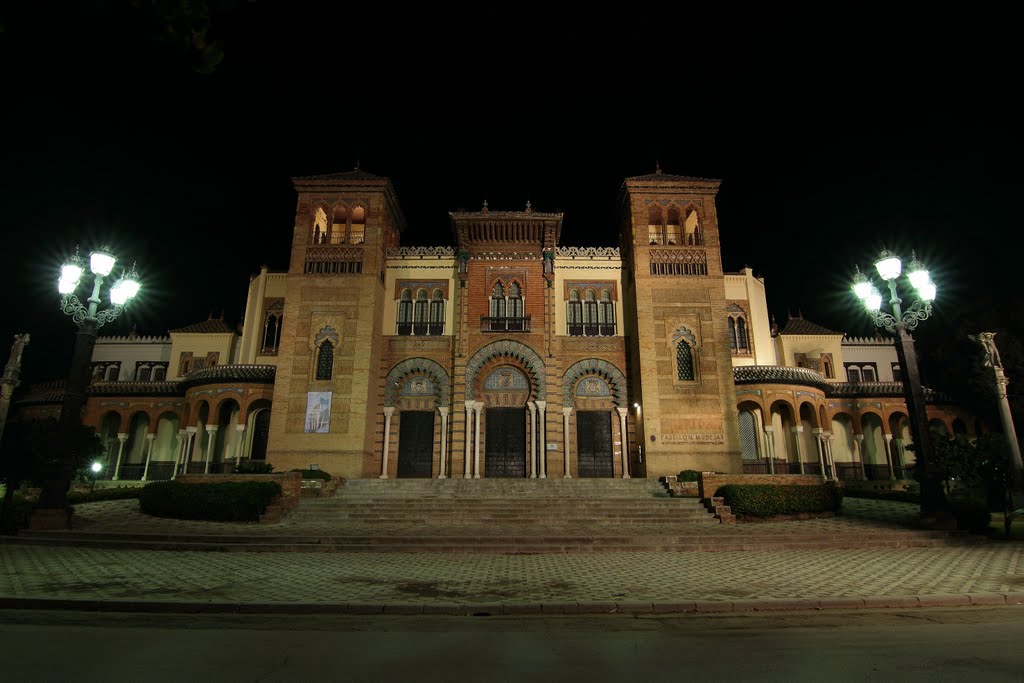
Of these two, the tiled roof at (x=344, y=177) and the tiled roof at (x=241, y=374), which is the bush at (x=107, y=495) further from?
the tiled roof at (x=344, y=177)

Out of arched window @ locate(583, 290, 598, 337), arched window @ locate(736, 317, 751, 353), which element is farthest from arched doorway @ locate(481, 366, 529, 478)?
arched window @ locate(736, 317, 751, 353)

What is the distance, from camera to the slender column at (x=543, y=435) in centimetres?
2272

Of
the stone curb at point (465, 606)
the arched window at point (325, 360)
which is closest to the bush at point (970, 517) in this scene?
the stone curb at point (465, 606)

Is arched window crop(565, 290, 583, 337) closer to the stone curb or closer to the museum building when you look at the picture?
the museum building

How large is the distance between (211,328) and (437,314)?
16296 mm

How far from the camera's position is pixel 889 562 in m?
9.91

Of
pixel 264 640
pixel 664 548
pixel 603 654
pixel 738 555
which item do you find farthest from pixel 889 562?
pixel 264 640

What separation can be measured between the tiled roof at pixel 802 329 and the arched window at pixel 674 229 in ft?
37.5

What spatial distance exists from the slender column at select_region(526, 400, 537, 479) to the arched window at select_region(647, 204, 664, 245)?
9.22 m

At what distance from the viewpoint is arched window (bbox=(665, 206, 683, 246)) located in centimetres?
2493

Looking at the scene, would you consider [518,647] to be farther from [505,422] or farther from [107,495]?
[107,495]

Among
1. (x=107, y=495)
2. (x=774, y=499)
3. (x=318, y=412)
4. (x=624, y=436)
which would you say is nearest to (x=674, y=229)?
(x=624, y=436)

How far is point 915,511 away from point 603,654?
1606cm

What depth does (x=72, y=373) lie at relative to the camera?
44.0ft
